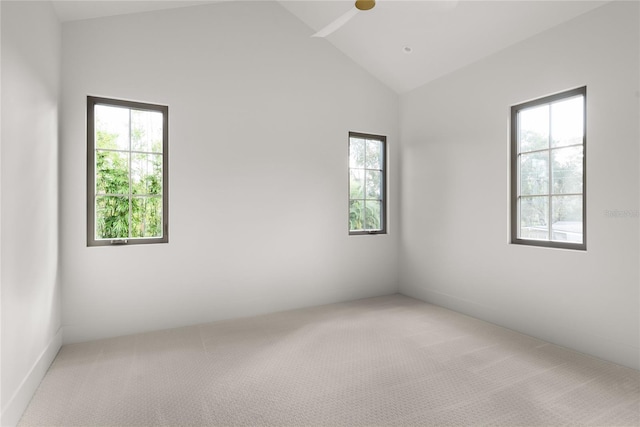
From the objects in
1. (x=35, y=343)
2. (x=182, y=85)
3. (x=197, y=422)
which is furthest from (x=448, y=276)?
(x=35, y=343)

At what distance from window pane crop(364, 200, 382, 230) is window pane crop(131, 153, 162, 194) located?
8.88 feet

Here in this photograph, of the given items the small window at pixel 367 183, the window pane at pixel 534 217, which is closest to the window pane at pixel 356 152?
the small window at pixel 367 183

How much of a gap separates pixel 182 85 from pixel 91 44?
0.83 meters

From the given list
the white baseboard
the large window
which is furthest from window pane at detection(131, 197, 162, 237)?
the large window

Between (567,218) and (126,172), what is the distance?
4245mm

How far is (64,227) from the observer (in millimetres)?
3205

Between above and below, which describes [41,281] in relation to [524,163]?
below

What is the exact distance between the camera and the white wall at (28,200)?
201cm

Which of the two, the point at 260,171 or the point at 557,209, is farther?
the point at 260,171

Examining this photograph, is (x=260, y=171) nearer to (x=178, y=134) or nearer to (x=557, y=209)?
(x=178, y=134)

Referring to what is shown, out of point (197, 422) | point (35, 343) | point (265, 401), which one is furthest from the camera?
point (35, 343)

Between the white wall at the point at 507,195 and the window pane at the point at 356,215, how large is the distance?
0.63 meters

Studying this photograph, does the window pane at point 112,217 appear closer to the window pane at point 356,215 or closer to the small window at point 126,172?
the small window at point 126,172

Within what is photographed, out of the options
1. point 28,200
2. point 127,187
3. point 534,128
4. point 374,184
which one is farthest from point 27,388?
point 534,128
